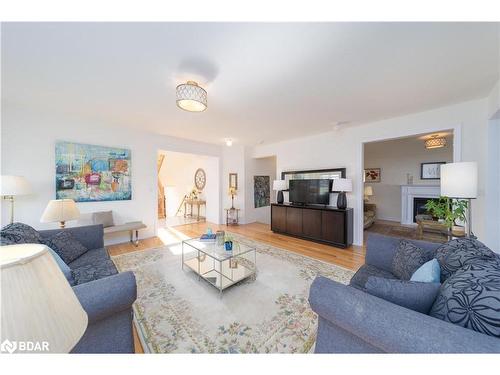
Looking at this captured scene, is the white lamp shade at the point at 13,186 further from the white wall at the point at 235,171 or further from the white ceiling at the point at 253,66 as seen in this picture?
the white wall at the point at 235,171

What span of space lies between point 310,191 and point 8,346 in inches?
169

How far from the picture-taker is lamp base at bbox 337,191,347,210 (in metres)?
3.69

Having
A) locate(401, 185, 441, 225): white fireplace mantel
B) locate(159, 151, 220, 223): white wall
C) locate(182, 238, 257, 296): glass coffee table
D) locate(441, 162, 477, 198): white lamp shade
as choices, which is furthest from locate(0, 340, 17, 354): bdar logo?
locate(401, 185, 441, 225): white fireplace mantel

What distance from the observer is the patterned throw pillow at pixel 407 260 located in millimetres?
1431

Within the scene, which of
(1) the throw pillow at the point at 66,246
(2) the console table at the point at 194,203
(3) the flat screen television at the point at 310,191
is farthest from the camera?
(2) the console table at the point at 194,203

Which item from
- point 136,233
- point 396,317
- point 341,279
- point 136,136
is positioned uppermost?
point 136,136

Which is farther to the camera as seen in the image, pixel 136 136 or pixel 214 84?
pixel 136 136

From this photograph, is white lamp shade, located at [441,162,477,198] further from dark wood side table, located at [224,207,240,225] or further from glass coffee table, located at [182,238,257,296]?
dark wood side table, located at [224,207,240,225]

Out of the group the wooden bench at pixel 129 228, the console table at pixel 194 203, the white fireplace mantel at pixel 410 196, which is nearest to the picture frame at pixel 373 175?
the white fireplace mantel at pixel 410 196

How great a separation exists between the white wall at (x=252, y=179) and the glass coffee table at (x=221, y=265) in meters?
2.83
